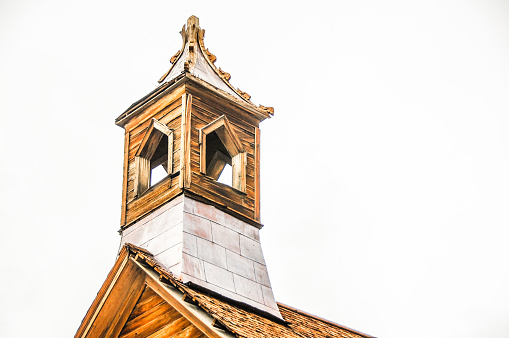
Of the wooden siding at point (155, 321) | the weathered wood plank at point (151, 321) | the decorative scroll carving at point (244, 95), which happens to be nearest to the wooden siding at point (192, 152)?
the decorative scroll carving at point (244, 95)

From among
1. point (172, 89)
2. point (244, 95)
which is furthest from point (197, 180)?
point (244, 95)

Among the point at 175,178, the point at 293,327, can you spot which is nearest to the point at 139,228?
the point at 175,178

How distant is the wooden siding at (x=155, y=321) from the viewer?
12.4 meters

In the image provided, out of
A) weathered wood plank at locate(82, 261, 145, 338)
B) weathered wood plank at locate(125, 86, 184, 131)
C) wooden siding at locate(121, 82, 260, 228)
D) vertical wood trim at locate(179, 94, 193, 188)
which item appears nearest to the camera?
weathered wood plank at locate(82, 261, 145, 338)

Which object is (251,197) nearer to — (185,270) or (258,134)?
(258,134)

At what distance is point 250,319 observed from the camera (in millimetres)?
13250

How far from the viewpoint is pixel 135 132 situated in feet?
54.9

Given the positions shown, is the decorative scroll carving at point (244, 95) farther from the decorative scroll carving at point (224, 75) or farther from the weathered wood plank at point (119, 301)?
the weathered wood plank at point (119, 301)

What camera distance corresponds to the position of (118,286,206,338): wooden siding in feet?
40.7

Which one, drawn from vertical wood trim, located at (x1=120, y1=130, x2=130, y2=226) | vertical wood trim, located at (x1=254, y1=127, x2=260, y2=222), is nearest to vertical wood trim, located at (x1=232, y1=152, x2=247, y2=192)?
vertical wood trim, located at (x1=254, y1=127, x2=260, y2=222)

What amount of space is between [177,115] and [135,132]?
44.1 inches

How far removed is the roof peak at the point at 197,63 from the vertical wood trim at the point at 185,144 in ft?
2.29

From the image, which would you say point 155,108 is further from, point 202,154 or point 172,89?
point 202,154

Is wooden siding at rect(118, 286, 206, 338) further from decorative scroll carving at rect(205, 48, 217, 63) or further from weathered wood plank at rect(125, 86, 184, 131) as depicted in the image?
decorative scroll carving at rect(205, 48, 217, 63)
